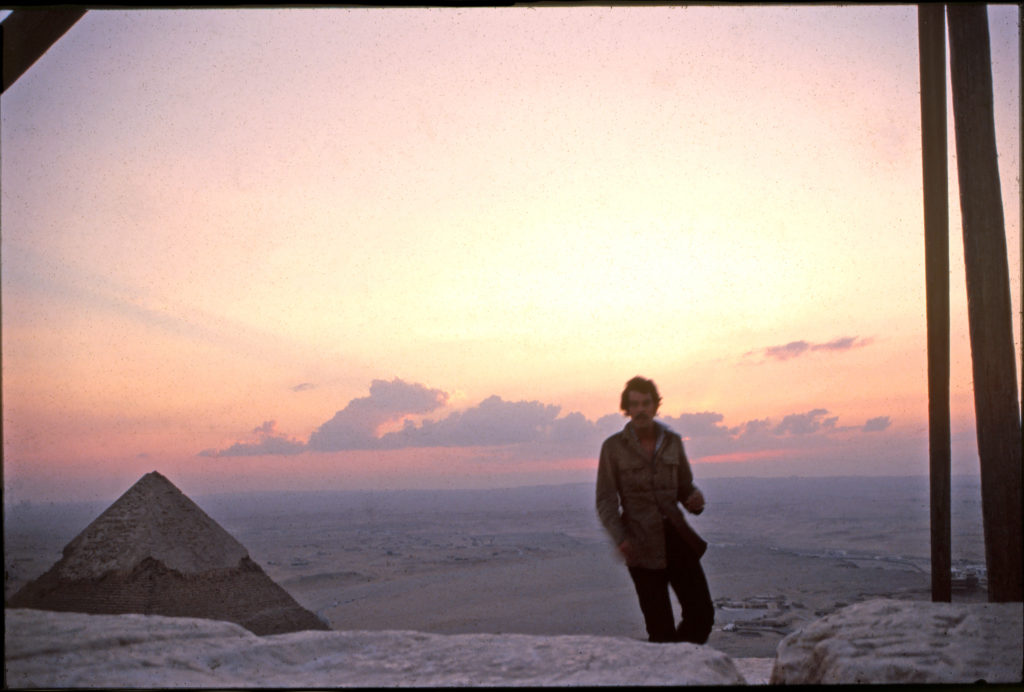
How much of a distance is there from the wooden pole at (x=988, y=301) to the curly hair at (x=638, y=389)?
149cm

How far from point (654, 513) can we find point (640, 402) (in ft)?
1.86

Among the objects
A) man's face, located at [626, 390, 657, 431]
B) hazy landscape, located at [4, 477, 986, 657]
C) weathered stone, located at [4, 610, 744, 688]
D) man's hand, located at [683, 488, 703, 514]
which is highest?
man's face, located at [626, 390, 657, 431]

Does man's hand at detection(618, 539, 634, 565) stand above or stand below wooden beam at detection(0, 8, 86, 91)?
below

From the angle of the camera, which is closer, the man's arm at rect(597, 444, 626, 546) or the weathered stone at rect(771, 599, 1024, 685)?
the weathered stone at rect(771, 599, 1024, 685)

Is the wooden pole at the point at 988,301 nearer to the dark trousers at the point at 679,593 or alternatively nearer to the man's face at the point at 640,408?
the dark trousers at the point at 679,593

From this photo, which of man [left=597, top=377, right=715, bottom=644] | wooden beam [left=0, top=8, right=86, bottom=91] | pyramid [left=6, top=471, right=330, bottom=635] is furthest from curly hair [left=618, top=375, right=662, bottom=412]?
pyramid [left=6, top=471, right=330, bottom=635]

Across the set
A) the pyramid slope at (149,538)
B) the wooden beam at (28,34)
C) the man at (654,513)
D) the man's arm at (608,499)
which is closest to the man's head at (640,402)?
the man at (654,513)

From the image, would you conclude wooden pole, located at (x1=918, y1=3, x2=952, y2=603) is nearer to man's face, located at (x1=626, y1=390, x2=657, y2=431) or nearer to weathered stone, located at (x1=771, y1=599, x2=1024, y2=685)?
weathered stone, located at (x1=771, y1=599, x2=1024, y2=685)

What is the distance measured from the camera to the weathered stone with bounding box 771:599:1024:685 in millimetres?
2467

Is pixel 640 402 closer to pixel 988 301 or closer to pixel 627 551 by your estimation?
pixel 627 551

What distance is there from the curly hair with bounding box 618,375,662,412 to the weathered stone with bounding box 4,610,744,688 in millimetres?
1317

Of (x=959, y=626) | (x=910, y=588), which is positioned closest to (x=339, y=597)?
(x=910, y=588)

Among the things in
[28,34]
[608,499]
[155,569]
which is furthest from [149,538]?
[28,34]

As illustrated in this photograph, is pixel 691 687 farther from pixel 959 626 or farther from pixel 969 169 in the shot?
pixel 969 169
